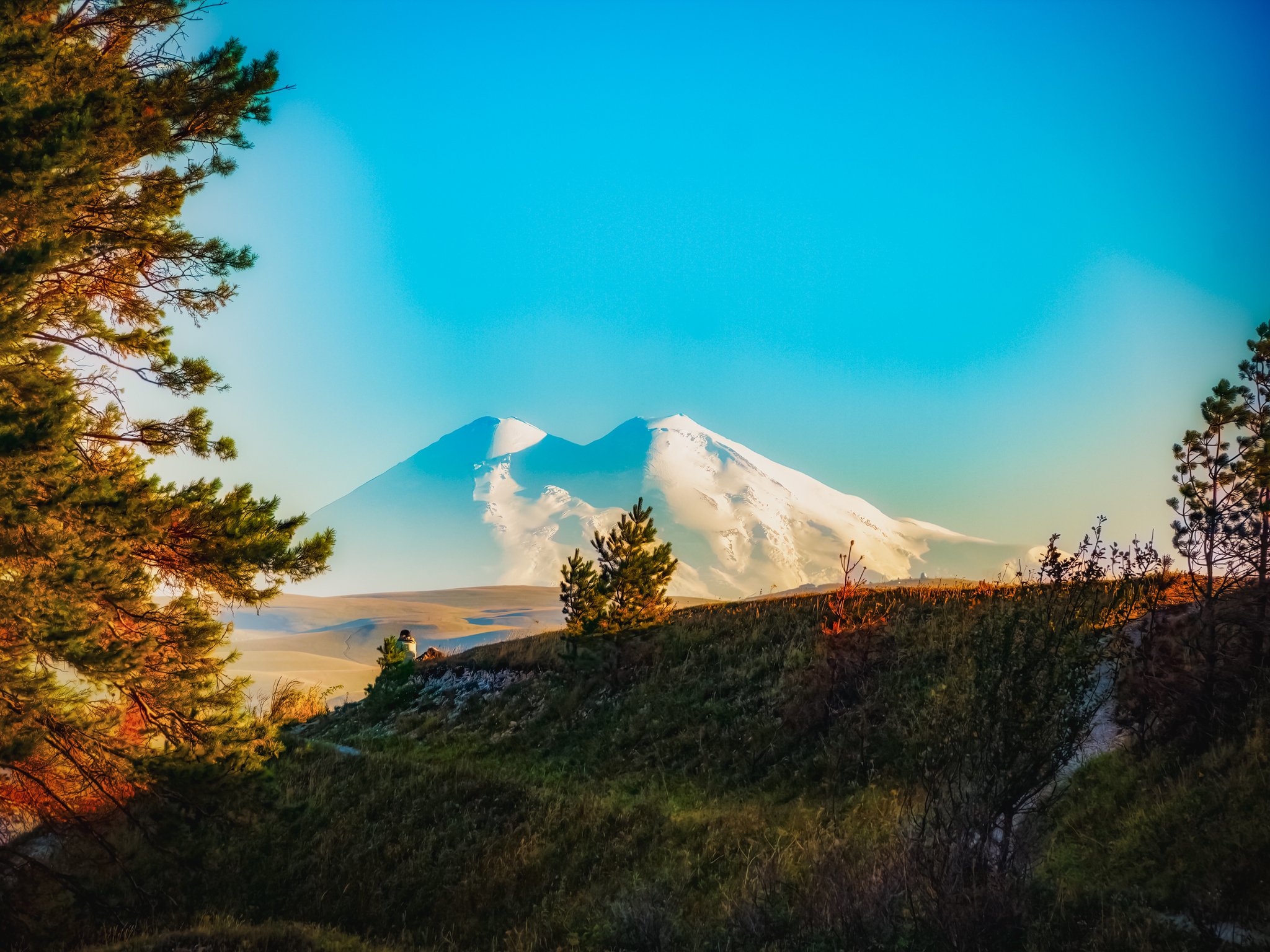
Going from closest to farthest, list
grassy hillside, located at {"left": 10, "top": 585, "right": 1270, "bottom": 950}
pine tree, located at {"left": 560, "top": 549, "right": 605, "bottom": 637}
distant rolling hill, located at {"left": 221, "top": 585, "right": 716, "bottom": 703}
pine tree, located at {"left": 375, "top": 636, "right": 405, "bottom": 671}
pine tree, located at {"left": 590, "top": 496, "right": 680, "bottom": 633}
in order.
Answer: grassy hillside, located at {"left": 10, "top": 585, "right": 1270, "bottom": 950} < pine tree, located at {"left": 560, "top": 549, "right": 605, "bottom": 637} < pine tree, located at {"left": 590, "top": 496, "right": 680, "bottom": 633} < pine tree, located at {"left": 375, "top": 636, "right": 405, "bottom": 671} < distant rolling hill, located at {"left": 221, "top": 585, "right": 716, "bottom": 703}

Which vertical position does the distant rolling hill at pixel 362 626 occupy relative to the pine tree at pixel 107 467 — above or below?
below

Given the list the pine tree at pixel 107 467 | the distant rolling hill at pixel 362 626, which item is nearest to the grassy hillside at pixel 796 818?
the pine tree at pixel 107 467

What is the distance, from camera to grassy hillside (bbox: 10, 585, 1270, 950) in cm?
589

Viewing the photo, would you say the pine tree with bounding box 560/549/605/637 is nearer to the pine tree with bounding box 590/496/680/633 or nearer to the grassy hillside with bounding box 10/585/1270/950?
the pine tree with bounding box 590/496/680/633

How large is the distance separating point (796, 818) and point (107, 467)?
10.4 m

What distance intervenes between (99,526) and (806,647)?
14997mm

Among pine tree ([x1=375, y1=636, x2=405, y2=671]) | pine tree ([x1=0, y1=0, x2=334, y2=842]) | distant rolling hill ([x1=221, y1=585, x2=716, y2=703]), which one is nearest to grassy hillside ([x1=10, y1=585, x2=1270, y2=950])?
pine tree ([x1=0, y1=0, x2=334, y2=842])

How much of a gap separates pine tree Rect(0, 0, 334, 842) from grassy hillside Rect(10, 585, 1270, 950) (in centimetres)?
121

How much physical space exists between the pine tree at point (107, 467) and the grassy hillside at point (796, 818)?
121 centimetres

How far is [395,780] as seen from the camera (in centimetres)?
1373

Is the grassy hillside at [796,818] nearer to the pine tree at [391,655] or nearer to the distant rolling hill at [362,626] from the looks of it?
the pine tree at [391,655]

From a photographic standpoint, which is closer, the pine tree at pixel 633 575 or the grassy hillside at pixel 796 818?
the grassy hillside at pixel 796 818

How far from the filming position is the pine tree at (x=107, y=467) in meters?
7.13

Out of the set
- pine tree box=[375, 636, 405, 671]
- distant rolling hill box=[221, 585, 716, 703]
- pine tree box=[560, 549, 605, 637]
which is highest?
pine tree box=[560, 549, 605, 637]
